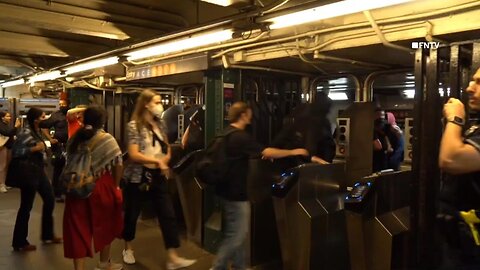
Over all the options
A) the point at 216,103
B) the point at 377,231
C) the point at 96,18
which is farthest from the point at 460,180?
the point at 96,18

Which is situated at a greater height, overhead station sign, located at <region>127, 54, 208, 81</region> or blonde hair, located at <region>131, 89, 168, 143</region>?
overhead station sign, located at <region>127, 54, 208, 81</region>

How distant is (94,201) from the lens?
340 centimetres

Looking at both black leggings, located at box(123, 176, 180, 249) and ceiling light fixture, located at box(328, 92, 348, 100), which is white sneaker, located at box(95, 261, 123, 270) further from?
ceiling light fixture, located at box(328, 92, 348, 100)

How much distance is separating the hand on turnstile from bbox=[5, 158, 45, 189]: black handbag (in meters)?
3.73

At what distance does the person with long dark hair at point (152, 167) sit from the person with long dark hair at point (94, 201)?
0.14 metres

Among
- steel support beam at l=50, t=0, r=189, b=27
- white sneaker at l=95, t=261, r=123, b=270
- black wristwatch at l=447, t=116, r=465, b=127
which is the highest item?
steel support beam at l=50, t=0, r=189, b=27

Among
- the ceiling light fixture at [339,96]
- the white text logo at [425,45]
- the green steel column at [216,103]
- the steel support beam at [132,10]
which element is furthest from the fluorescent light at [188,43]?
the ceiling light fixture at [339,96]

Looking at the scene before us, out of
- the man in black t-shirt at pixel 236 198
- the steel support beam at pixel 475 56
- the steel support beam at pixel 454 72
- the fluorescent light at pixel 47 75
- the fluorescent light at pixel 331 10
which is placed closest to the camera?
the fluorescent light at pixel 331 10

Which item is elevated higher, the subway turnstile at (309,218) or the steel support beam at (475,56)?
the steel support beam at (475,56)

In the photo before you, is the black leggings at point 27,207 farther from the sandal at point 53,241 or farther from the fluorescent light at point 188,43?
the fluorescent light at point 188,43

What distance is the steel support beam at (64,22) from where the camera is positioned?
4.37 metres

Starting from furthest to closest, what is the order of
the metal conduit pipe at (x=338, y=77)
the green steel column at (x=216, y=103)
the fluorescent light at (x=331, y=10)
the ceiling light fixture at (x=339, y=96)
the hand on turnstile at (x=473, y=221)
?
the ceiling light fixture at (x=339, y=96), the metal conduit pipe at (x=338, y=77), the green steel column at (x=216, y=103), the fluorescent light at (x=331, y=10), the hand on turnstile at (x=473, y=221)

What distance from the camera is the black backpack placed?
10.7 feet

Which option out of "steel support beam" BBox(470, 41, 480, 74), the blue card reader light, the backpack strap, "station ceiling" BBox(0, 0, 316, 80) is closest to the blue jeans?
the blue card reader light
